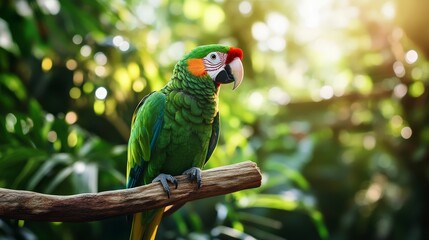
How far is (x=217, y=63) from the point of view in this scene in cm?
90

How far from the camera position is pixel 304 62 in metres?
2.69

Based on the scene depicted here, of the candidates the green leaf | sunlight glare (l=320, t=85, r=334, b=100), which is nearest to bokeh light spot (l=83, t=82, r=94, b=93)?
the green leaf

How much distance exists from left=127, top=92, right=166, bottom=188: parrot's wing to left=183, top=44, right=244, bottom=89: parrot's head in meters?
0.11

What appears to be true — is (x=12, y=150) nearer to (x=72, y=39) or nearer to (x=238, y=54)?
(x=238, y=54)

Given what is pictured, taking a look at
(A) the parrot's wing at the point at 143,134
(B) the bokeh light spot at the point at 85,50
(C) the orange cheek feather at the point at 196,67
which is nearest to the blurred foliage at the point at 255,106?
(B) the bokeh light spot at the point at 85,50

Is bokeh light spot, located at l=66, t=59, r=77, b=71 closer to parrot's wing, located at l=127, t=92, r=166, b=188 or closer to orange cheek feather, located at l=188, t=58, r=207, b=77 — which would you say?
parrot's wing, located at l=127, t=92, r=166, b=188

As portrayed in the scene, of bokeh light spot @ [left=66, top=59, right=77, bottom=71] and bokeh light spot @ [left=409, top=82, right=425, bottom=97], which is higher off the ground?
bokeh light spot @ [left=66, top=59, right=77, bottom=71]

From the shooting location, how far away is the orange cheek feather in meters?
0.90

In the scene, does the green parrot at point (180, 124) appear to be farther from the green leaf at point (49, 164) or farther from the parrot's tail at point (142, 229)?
the green leaf at point (49, 164)

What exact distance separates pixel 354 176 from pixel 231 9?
123 centimetres

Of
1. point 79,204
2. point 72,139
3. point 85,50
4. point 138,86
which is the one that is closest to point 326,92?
point 85,50

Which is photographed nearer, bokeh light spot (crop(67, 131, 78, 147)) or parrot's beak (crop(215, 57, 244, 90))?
parrot's beak (crop(215, 57, 244, 90))

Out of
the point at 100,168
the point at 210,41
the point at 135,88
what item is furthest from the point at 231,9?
the point at 100,168

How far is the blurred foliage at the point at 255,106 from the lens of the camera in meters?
1.54
